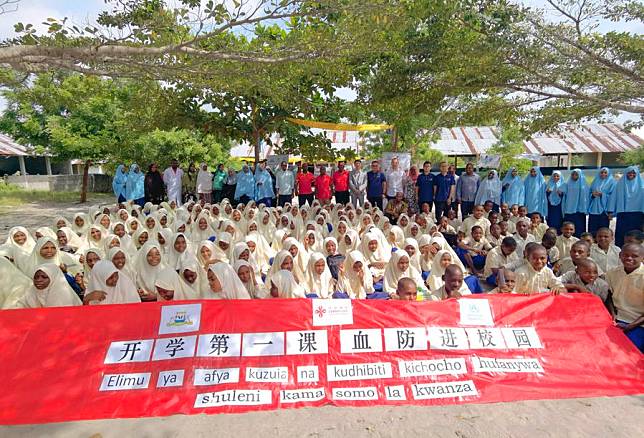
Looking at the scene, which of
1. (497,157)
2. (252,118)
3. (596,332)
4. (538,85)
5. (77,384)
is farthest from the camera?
(497,157)

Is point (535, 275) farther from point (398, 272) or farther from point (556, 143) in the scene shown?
point (556, 143)

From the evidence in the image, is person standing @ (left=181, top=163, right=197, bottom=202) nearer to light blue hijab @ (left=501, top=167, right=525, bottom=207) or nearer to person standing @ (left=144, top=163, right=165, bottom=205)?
person standing @ (left=144, top=163, right=165, bottom=205)

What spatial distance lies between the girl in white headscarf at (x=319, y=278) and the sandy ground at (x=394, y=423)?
218 cm

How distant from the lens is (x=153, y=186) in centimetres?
1212

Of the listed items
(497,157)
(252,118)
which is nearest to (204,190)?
(252,118)

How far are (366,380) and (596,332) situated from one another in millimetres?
2040

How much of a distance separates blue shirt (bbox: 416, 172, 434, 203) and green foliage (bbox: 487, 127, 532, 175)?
1537 cm

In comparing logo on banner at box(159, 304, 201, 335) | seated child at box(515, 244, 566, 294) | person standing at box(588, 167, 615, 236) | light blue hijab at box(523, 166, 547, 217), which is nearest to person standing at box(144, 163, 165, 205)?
logo on banner at box(159, 304, 201, 335)

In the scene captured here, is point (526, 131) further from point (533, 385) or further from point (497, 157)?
point (497, 157)

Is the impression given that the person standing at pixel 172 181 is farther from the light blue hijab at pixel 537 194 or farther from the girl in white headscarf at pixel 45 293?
the light blue hijab at pixel 537 194

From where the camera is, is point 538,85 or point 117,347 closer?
point 117,347

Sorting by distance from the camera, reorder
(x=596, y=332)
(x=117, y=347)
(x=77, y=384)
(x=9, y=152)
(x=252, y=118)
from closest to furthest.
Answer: (x=77, y=384) < (x=117, y=347) < (x=596, y=332) < (x=252, y=118) < (x=9, y=152)

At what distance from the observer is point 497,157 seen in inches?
818

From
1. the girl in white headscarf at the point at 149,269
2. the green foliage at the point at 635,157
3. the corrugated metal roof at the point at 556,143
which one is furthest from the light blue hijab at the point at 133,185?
the green foliage at the point at 635,157
